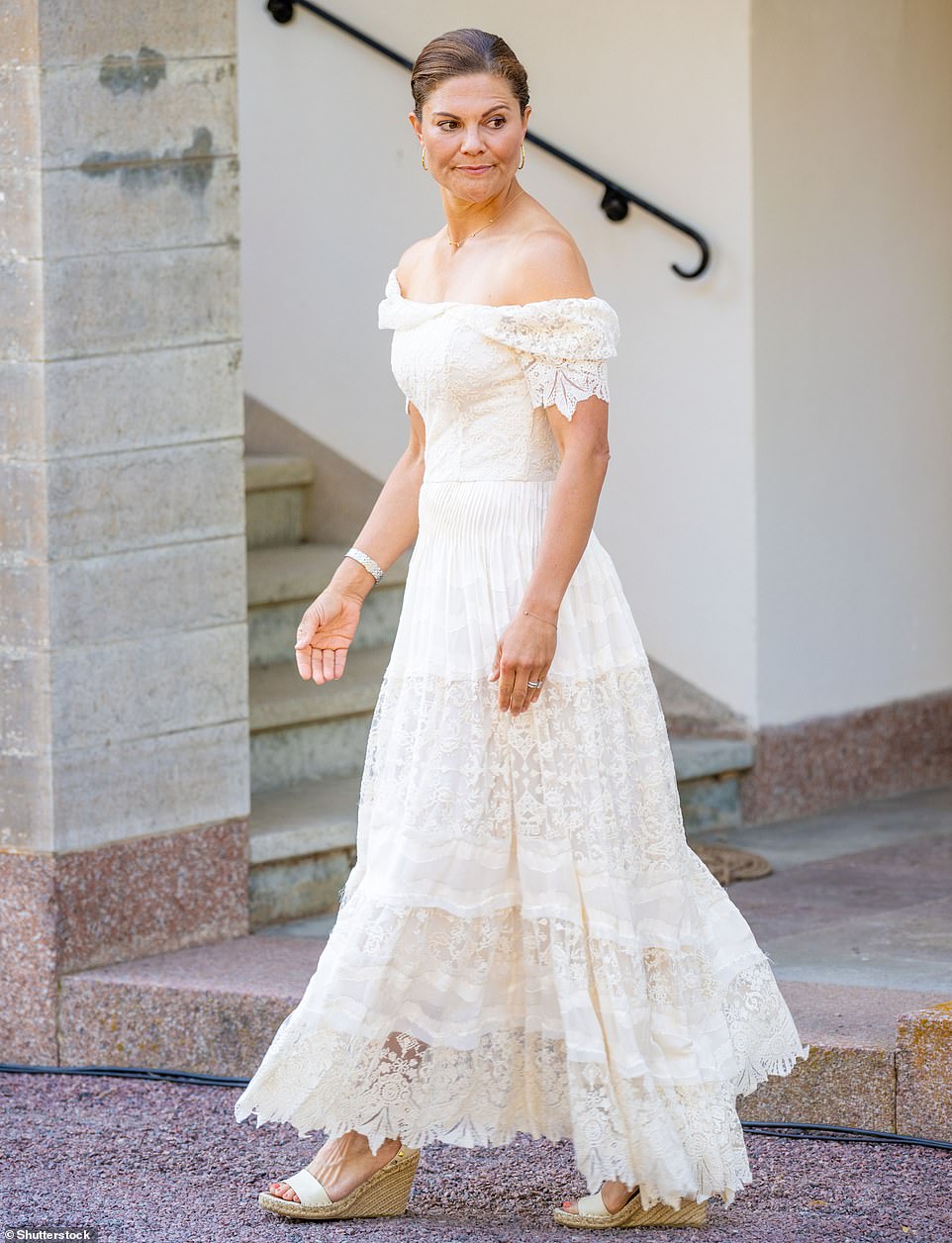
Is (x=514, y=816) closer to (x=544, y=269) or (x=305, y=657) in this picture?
(x=305, y=657)

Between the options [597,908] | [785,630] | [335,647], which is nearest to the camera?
[597,908]

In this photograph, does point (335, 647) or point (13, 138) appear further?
point (13, 138)

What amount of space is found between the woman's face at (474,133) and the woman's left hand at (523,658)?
25.1 inches

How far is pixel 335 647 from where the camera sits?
3480mm

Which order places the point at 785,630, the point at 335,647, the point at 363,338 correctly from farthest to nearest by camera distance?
the point at 363,338
the point at 785,630
the point at 335,647

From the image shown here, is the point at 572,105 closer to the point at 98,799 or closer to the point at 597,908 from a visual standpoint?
the point at 98,799

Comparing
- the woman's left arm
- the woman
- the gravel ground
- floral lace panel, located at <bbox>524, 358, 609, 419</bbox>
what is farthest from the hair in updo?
the gravel ground

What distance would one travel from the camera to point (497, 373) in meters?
3.20

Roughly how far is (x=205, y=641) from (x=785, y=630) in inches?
71.3

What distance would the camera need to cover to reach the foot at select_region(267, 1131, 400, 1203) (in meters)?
3.35

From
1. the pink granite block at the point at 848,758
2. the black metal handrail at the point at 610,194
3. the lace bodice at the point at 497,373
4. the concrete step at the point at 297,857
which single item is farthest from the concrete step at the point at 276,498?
the lace bodice at the point at 497,373

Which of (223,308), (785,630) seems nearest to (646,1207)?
(223,308)

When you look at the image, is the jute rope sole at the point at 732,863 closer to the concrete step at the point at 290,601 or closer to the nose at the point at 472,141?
the concrete step at the point at 290,601

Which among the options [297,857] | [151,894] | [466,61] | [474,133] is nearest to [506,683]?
[474,133]
